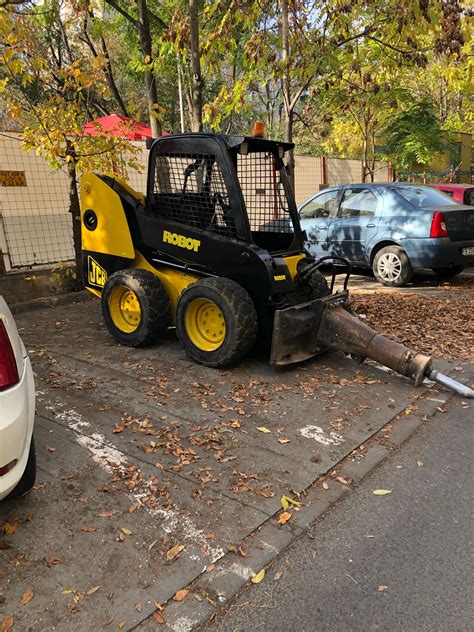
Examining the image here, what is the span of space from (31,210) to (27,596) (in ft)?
22.4

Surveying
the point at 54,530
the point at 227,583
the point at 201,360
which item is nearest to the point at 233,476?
the point at 227,583

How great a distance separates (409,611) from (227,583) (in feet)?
2.73

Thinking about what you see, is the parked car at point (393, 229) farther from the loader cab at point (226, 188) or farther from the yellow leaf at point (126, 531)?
the yellow leaf at point (126, 531)

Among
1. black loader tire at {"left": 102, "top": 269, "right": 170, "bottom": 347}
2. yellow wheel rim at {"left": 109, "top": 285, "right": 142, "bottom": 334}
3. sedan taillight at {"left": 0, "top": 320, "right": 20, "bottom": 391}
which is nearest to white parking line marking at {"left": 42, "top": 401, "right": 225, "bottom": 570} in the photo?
sedan taillight at {"left": 0, "top": 320, "right": 20, "bottom": 391}

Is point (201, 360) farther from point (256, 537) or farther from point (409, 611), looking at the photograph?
point (409, 611)

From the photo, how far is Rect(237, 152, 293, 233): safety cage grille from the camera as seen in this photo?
18.0 ft

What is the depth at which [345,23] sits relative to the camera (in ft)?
23.8

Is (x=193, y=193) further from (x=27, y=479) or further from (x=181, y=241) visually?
(x=27, y=479)

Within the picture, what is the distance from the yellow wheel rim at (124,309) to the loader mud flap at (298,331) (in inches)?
70.9

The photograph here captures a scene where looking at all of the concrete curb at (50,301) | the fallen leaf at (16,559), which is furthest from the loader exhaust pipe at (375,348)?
the concrete curb at (50,301)

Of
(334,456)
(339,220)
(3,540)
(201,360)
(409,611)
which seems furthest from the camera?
(339,220)

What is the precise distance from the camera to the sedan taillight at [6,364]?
2.43 m

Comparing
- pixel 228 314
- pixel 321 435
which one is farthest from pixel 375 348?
pixel 228 314

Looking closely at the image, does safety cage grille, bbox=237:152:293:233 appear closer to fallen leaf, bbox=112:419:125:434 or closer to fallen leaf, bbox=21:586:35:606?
fallen leaf, bbox=112:419:125:434
